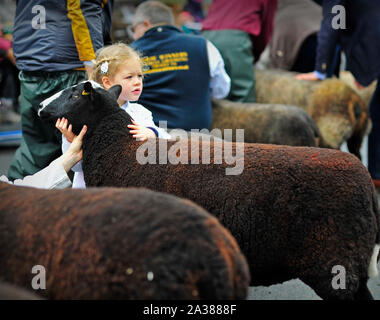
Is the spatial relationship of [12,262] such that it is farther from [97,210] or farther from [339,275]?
[339,275]

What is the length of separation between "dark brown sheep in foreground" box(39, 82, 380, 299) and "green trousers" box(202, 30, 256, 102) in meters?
3.22

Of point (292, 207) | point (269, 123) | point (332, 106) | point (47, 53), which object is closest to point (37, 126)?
point (47, 53)

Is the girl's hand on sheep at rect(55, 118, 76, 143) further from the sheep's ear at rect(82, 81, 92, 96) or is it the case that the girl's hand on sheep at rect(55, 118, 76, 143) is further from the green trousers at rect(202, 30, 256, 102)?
the green trousers at rect(202, 30, 256, 102)

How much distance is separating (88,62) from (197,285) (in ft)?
7.08

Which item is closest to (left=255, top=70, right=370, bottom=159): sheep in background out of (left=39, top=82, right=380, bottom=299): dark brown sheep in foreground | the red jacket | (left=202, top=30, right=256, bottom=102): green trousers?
(left=202, top=30, right=256, bottom=102): green trousers

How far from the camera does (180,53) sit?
12.1ft

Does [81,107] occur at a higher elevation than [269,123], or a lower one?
higher

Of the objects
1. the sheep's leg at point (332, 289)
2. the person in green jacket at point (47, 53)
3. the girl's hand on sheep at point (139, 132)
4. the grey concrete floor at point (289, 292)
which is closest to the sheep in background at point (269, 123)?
the grey concrete floor at point (289, 292)

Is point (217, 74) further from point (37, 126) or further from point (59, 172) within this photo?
point (59, 172)

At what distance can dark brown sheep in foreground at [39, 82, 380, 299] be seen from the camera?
5.93ft

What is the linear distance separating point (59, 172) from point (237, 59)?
3.30 m

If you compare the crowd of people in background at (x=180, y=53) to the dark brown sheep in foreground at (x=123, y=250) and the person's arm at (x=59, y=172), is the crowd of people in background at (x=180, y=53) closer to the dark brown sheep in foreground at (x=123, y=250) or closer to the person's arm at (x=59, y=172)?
the person's arm at (x=59, y=172)

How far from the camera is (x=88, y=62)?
2979 mm
